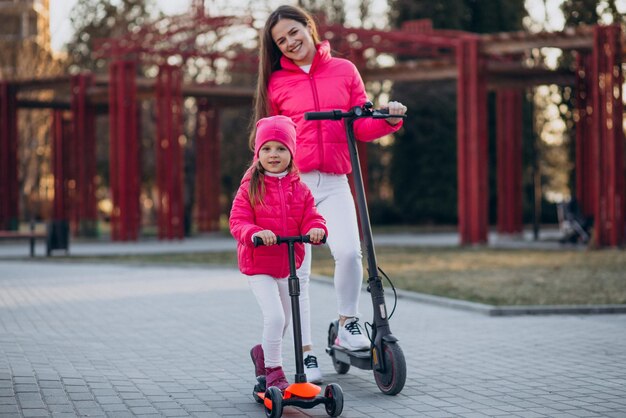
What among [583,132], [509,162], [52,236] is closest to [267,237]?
[52,236]

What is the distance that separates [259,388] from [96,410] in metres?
0.88

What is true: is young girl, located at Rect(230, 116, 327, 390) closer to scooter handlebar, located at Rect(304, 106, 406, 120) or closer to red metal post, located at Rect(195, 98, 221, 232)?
scooter handlebar, located at Rect(304, 106, 406, 120)

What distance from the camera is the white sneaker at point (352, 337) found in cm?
641

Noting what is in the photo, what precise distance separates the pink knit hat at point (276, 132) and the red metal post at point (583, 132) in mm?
22853

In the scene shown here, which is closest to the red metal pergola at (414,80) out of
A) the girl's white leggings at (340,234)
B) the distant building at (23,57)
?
the distant building at (23,57)

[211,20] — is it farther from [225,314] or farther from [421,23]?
[225,314]

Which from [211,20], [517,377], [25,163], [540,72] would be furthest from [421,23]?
[25,163]

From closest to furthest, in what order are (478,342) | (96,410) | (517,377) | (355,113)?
(96,410) → (355,113) → (517,377) → (478,342)

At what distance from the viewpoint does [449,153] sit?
43.8 metres

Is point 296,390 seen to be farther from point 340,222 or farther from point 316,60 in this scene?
point 316,60

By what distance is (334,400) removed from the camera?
5.30 metres

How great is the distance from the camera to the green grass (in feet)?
39.0

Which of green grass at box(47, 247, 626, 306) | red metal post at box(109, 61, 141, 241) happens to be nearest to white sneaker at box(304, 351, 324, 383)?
green grass at box(47, 247, 626, 306)

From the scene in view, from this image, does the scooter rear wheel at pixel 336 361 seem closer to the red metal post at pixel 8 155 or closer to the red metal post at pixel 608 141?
the red metal post at pixel 608 141
